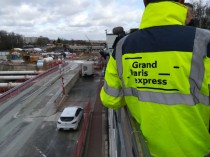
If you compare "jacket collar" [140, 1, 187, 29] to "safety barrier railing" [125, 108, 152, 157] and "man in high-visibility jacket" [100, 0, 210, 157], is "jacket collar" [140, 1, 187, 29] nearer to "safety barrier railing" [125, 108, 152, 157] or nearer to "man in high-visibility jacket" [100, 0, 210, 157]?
"man in high-visibility jacket" [100, 0, 210, 157]

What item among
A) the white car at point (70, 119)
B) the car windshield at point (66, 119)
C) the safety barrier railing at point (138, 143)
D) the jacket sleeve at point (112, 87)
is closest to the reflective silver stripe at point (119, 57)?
the jacket sleeve at point (112, 87)

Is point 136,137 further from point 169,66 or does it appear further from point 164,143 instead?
point 169,66

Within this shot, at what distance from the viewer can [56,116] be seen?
2581 cm

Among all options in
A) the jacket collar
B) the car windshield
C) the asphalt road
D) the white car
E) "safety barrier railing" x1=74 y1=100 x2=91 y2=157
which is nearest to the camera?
the jacket collar

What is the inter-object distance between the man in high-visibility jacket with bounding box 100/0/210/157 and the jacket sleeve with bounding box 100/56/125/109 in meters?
0.31

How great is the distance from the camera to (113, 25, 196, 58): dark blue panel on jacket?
2699mm

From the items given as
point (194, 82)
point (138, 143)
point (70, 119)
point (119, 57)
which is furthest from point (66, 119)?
point (194, 82)

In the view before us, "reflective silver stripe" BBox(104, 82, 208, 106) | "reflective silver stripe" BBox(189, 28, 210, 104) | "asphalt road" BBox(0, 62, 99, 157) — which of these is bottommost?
"asphalt road" BBox(0, 62, 99, 157)

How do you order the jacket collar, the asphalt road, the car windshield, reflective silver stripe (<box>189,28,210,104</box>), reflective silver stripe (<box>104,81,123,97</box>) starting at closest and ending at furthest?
reflective silver stripe (<box>189,28,210,104</box>)
the jacket collar
reflective silver stripe (<box>104,81,123,97</box>)
the asphalt road
the car windshield

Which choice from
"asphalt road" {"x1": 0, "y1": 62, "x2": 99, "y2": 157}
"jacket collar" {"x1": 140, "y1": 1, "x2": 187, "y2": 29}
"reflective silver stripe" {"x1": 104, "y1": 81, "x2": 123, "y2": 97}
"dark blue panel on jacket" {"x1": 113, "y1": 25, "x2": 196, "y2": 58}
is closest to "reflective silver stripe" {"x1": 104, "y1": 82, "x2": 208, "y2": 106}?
"reflective silver stripe" {"x1": 104, "y1": 81, "x2": 123, "y2": 97}

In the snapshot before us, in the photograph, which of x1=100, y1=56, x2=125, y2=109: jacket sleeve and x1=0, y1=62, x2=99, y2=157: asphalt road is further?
x1=0, y1=62, x2=99, y2=157: asphalt road

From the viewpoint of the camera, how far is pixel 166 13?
9.06 ft


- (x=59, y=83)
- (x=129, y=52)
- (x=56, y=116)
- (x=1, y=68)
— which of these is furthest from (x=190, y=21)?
(x=1, y=68)

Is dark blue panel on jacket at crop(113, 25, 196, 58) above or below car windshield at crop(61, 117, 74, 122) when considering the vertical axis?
above
